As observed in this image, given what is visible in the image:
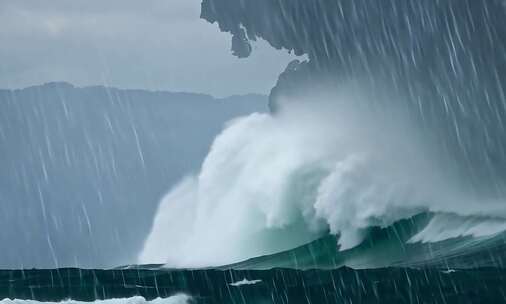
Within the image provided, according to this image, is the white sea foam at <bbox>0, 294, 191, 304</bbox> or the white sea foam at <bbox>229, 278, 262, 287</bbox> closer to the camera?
the white sea foam at <bbox>0, 294, 191, 304</bbox>

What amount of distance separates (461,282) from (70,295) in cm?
1115

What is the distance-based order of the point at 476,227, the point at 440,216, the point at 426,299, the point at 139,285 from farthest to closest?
1. the point at 440,216
2. the point at 476,227
3. the point at 139,285
4. the point at 426,299

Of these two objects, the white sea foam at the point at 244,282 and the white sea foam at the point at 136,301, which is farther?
the white sea foam at the point at 244,282

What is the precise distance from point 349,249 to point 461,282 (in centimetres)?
1016

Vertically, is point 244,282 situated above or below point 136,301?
above

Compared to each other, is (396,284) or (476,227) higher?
(476,227)

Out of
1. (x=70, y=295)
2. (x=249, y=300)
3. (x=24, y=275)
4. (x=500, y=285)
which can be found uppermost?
(x=24, y=275)

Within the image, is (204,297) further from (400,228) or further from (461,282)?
(400,228)

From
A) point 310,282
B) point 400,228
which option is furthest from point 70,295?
point 400,228

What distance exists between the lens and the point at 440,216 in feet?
105

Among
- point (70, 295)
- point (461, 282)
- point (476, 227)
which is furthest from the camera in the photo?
point (476, 227)

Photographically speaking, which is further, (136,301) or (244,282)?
(244,282)

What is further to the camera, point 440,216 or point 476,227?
point 440,216

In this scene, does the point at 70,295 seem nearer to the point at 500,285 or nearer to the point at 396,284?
the point at 396,284
